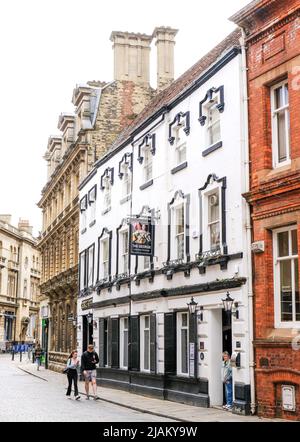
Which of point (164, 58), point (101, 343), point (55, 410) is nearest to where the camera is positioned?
point (55, 410)

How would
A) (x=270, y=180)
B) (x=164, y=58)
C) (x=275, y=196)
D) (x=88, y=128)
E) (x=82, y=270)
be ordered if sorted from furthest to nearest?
(x=164, y=58), (x=88, y=128), (x=82, y=270), (x=270, y=180), (x=275, y=196)

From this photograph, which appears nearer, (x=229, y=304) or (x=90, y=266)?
(x=229, y=304)

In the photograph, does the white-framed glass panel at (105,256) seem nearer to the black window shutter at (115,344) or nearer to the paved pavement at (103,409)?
the black window shutter at (115,344)

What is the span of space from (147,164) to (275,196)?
9776mm

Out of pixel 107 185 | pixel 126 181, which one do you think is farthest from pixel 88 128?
pixel 126 181

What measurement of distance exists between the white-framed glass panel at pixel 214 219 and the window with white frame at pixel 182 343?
310 cm

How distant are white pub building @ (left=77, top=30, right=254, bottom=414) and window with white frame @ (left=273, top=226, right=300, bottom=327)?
3.20 ft

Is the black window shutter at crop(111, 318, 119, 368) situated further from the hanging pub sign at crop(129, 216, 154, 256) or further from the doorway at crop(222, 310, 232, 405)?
the doorway at crop(222, 310, 232, 405)

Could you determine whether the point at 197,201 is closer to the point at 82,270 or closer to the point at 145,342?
the point at 145,342

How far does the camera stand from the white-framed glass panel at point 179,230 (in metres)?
22.3

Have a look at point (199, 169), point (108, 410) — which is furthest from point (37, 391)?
point (199, 169)

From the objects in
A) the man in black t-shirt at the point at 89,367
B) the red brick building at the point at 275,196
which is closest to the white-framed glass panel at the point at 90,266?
the man in black t-shirt at the point at 89,367

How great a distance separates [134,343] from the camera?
2545 cm

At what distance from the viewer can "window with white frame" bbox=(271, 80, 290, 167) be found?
17.5 meters
